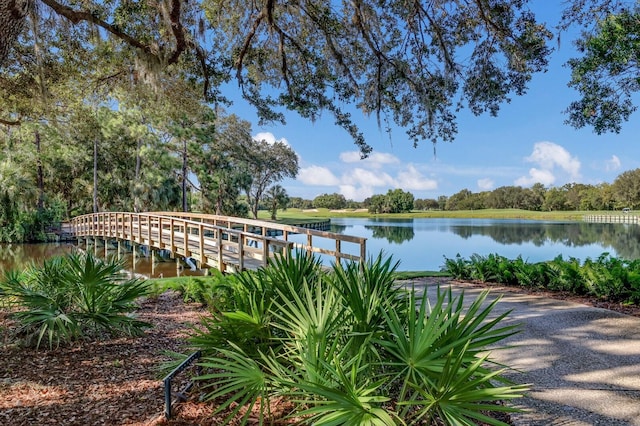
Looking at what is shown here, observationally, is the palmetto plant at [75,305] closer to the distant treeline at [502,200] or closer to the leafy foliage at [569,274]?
the leafy foliage at [569,274]

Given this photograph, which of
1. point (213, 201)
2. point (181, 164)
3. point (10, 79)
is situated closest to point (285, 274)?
point (10, 79)

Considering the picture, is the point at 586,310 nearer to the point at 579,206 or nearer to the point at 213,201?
the point at 213,201

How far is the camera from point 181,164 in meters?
29.2

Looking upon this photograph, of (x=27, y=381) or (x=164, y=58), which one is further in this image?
(x=164, y=58)

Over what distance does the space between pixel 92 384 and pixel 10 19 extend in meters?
4.13

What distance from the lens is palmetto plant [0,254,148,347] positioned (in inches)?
170

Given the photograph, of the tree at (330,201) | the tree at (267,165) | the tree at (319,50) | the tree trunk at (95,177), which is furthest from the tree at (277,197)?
the tree at (330,201)

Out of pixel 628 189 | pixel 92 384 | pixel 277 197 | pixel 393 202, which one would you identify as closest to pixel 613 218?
pixel 628 189

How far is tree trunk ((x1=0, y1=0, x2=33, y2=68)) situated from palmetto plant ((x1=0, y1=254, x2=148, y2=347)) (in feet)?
8.66

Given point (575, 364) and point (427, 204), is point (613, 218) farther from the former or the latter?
point (575, 364)

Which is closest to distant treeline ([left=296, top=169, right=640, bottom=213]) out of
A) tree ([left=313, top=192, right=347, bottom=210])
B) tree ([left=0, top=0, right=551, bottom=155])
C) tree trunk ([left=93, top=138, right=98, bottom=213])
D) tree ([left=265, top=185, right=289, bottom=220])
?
tree ([left=313, top=192, right=347, bottom=210])

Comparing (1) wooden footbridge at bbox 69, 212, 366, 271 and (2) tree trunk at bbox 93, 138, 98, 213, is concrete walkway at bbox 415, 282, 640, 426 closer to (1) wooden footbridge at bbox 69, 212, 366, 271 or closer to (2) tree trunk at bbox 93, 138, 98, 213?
(1) wooden footbridge at bbox 69, 212, 366, 271

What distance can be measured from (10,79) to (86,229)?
16.4 meters

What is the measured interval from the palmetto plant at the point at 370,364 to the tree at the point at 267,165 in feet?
126
